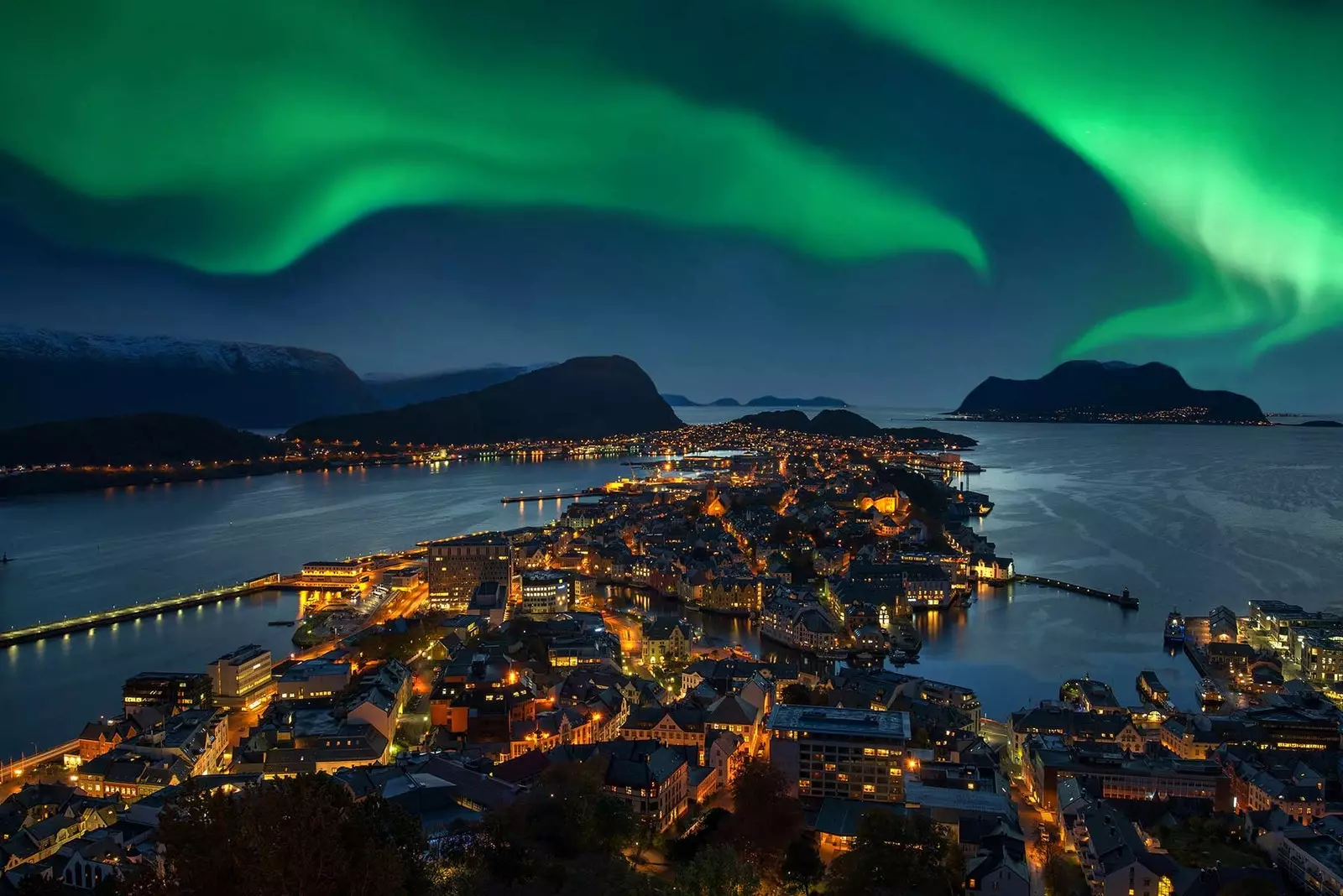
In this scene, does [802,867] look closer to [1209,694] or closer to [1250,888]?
[1250,888]

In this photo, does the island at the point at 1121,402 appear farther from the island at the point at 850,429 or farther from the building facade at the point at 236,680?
the building facade at the point at 236,680

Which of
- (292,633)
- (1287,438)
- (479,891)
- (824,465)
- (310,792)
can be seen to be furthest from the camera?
(1287,438)

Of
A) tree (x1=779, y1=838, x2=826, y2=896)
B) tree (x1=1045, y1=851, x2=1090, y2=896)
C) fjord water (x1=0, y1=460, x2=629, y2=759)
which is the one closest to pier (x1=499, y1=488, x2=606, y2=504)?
fjord water (x1=0, y1=460, x2=629, y2=759)

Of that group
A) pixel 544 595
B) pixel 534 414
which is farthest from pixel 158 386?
pixel 544 595

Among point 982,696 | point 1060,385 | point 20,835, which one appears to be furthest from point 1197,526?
point 1060,385

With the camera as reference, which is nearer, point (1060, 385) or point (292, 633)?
point (292, 633)

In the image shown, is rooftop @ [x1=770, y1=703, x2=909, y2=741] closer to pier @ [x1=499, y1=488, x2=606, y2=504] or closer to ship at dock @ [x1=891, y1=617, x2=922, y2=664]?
ship at dock @ [x1=891, y1=617, x2=922, y2=664]

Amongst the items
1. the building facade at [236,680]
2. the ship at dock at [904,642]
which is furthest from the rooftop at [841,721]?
the building facade at [236,680]

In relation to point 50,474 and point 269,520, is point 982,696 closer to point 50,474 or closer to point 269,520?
point 269,520
